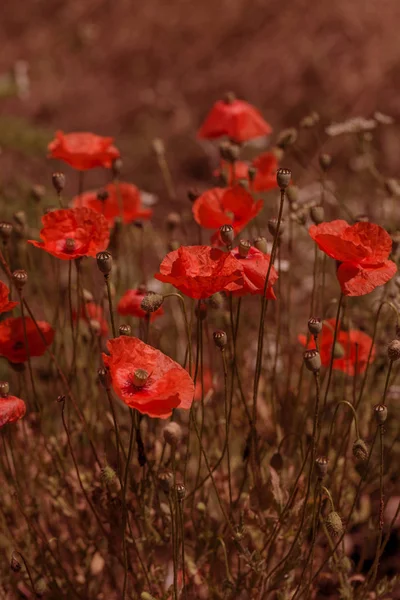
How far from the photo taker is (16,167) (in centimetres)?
479

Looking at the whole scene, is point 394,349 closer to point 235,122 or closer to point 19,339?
point 19,339

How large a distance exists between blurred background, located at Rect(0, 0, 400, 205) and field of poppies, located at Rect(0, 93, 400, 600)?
93.1 inches

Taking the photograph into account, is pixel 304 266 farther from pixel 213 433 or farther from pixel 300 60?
pixel 300 60

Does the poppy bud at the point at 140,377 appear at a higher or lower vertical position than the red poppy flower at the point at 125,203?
higher

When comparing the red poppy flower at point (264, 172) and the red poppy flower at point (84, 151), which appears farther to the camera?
the red poppy flower at point (264, 172)

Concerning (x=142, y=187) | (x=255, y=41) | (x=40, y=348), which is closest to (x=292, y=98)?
(x=255, y=41)

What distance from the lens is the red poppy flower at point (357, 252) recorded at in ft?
5.15

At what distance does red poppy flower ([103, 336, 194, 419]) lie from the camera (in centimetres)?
142

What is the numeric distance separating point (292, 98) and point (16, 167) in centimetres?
174

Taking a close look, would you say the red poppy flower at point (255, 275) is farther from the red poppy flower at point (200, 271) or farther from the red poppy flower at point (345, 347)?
the red poppy flower at point (345, 347)

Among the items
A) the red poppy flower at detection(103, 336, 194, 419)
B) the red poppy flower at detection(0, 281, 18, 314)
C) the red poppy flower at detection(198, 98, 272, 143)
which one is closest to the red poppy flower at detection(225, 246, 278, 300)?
the red poppy flower at detection(103, 336, 194, 419)

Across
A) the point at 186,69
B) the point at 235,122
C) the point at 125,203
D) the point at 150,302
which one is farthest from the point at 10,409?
the point at 186,69

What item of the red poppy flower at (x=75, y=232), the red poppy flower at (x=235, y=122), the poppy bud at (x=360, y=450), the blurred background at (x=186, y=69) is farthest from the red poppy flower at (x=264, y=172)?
the blurred background at (x=186, y=69)

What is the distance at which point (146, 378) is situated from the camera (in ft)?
4.99
